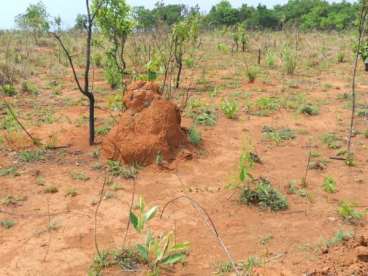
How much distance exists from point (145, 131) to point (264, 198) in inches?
72.6

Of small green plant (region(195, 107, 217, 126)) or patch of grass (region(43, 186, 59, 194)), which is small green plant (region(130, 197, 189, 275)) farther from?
small green plant (region(195, 107, 217, 126))

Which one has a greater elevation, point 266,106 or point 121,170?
point 266,106

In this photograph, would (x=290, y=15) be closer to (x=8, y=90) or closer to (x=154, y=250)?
(x=8, y=90)

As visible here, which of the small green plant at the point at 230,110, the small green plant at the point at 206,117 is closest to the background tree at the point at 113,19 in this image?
the small green plant at the point at 206,117

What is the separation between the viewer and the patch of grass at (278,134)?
22.8 feet

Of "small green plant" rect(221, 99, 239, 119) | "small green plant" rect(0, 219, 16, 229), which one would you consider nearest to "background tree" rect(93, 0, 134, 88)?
"small green plant" rect(221, 99, 239, 119)

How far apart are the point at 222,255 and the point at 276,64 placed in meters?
10.4

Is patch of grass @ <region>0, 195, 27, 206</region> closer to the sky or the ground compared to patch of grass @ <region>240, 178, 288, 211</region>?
closer to the ground

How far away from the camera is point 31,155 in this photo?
20.1ft

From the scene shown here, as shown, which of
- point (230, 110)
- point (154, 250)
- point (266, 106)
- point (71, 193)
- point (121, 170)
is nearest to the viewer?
point (154, 250)

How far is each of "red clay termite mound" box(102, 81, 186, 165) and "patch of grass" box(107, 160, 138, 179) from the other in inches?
4.6

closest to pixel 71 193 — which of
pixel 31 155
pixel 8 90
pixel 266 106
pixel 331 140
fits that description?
pixel 31 155

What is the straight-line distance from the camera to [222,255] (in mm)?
3900

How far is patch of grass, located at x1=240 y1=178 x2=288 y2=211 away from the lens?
15.7 ft
